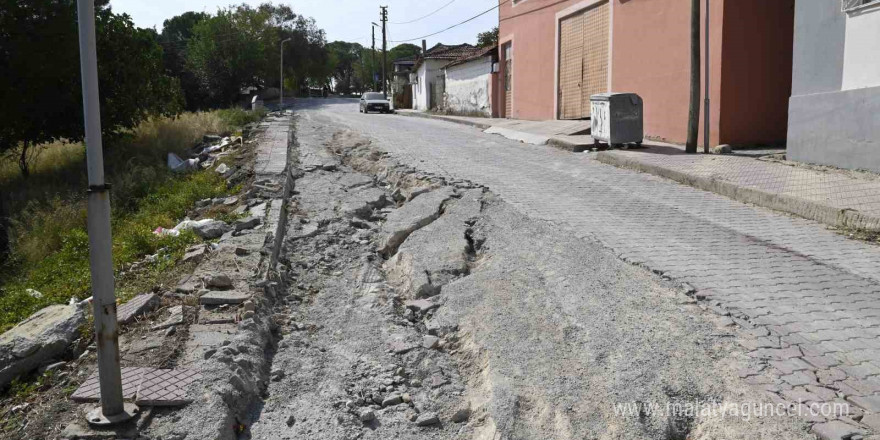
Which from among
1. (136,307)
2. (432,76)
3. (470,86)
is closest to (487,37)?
(432,76)

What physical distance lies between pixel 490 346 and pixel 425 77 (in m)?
41.0

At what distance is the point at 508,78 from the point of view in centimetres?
2873

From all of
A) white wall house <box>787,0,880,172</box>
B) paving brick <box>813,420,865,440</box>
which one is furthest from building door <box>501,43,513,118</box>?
paving brick <box>813,420,865,440</box>

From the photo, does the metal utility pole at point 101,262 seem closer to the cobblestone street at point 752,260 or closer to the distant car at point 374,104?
the cobblestone street at point 752,260

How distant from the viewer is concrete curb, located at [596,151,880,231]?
7449 mm

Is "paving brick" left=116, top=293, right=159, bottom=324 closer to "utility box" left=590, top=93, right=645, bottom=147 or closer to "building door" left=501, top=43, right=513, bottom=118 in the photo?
"utility box" left=590, top=93, right=645, bottom=147

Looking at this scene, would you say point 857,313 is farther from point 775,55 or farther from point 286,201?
point 775,55

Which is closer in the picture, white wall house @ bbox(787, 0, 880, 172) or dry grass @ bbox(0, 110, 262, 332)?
dry grass @ bbox(0, 110, 262, 332)

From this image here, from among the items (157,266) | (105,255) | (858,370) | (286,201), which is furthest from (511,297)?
(286,201)

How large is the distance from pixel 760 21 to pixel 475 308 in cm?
1157

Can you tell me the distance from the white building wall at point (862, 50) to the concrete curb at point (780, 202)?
8.67 feet

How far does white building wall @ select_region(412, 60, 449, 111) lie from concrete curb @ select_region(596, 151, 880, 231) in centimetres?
3094

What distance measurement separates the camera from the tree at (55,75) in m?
15.6

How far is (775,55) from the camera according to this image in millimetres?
13984
